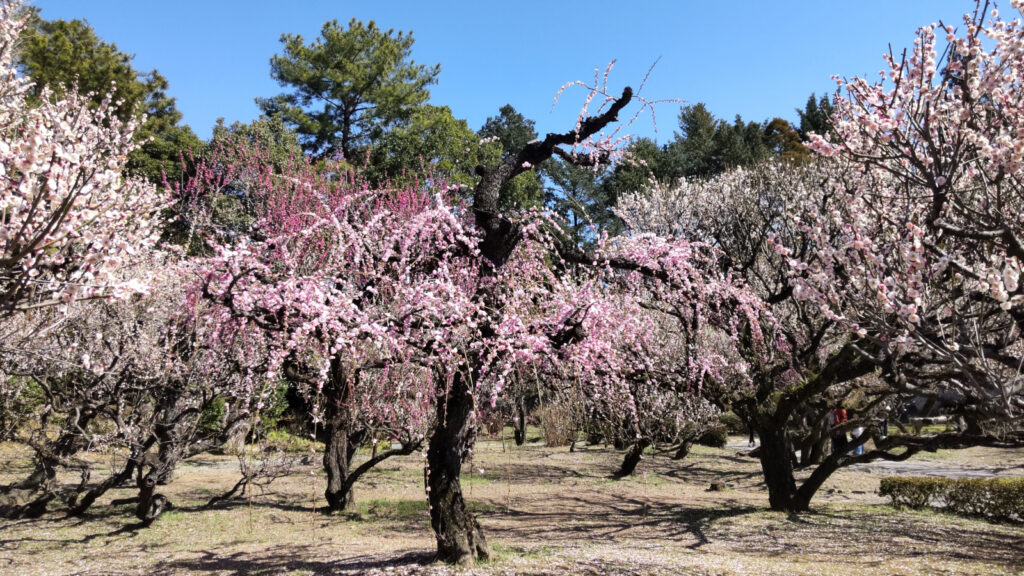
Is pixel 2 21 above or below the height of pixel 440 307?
above

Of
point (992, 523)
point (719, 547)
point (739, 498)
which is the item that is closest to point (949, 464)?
point (992, 523)

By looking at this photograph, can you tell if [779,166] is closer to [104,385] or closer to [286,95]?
[104,385]

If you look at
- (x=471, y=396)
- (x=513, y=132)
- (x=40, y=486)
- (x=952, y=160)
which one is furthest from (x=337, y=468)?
(x=513, y=132)

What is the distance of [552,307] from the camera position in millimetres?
6484

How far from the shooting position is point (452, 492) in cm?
662

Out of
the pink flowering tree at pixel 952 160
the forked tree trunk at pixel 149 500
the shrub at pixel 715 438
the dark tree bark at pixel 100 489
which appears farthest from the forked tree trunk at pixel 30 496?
the shrub at pixel 715 438

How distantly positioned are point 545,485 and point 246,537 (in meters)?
7.92

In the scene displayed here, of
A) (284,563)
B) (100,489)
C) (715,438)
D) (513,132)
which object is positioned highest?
(513,132)

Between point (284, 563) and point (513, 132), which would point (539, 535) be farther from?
point (513, 132)

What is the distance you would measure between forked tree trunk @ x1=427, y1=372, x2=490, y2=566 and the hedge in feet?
36.6

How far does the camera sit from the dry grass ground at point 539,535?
7.13m

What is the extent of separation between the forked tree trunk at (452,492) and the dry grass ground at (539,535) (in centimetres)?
30

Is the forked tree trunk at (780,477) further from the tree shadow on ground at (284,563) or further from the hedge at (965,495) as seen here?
the tree shadow on ground at (284,563)

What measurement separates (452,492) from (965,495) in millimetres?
11727
